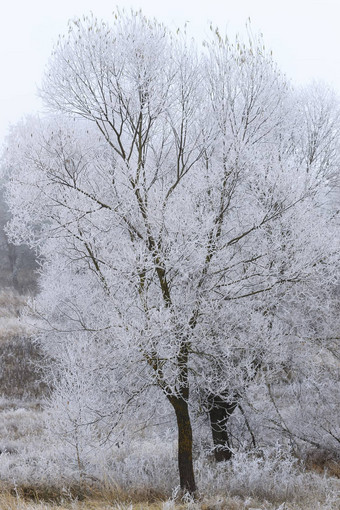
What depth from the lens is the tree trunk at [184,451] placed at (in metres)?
5.52

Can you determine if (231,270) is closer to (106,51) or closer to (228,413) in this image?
(228,413)

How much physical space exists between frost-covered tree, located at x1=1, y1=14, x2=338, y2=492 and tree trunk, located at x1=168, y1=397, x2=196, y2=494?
15 millimetres

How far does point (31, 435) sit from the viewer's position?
9695 mm

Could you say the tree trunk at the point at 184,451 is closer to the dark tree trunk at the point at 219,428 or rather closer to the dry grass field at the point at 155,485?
the dry grass field at the point at 155,485

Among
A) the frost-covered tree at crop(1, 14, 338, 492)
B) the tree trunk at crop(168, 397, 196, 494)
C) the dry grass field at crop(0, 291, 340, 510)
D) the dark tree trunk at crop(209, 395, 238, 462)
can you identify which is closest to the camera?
the dry grass field at crop(0, 291, 340, 510)

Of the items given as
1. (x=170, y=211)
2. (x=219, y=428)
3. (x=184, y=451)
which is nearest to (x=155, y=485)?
(x=184, y=451)

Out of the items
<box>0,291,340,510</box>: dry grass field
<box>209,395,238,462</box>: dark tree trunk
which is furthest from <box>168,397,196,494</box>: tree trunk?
<box>209,395,238,462</box>: dark tree trunk

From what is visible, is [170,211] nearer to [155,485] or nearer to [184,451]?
[184,451]

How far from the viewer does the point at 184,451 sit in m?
5.57

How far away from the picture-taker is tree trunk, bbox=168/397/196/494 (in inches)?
217

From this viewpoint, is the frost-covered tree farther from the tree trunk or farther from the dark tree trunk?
the dark tree trunk

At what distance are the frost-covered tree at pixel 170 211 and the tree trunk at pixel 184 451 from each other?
0.02m

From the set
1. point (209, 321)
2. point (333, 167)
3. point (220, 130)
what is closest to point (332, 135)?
point (333, 167)

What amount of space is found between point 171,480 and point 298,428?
3.56 metres
